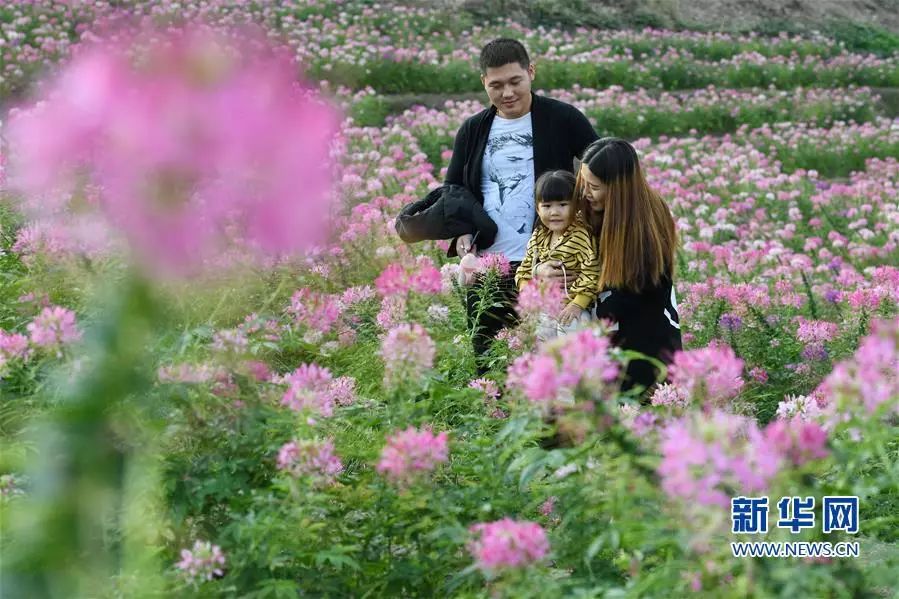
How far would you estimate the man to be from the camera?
3631 millimetres

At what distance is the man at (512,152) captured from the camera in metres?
3.63

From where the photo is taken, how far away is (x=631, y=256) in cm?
313

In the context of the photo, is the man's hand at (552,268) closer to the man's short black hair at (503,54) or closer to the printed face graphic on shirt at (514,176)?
the printed face graphic on shirt at (514,176)

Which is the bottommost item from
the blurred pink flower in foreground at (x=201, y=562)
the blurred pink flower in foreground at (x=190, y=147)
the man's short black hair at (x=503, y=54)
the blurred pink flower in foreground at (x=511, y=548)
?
the blurred pink flower in foreground at (x=201, y=562)

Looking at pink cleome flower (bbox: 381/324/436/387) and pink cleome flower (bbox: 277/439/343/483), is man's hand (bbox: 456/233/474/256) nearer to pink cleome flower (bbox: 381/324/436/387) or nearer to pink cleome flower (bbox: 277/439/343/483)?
pink cleome flower (bbox: 381/324/436/387)

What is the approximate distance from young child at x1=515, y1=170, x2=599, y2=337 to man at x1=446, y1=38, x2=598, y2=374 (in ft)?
0.75

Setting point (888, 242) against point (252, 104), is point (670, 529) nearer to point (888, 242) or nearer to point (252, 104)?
point (252, 104)

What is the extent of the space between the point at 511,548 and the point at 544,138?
2458 mm

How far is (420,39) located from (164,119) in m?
11.9

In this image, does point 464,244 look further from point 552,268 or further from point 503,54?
point 503,54

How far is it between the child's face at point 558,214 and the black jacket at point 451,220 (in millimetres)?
365

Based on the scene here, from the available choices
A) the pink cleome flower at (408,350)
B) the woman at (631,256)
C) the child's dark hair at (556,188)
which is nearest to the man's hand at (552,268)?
the woman at (631,256)

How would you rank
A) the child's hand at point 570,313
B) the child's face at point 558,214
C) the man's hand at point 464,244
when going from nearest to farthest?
the child's hand at point 570,313 < the child's face at point 558,214 < the man's hand at point 464,244

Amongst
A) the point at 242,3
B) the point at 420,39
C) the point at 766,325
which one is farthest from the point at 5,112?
the point at 766,325
